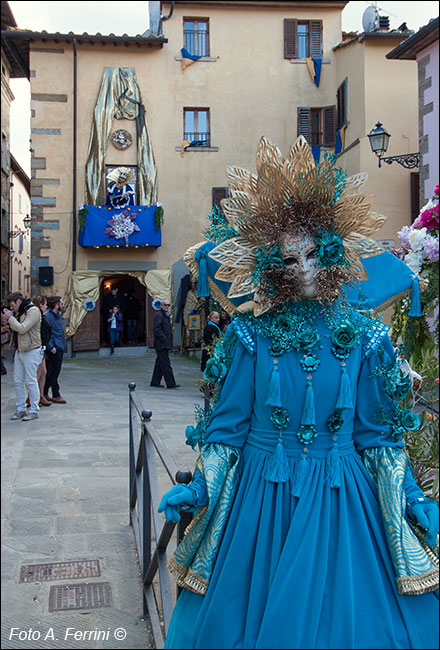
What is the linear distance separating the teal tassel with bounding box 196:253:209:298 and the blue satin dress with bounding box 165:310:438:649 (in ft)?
1.02

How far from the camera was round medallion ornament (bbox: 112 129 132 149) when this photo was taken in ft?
50.0

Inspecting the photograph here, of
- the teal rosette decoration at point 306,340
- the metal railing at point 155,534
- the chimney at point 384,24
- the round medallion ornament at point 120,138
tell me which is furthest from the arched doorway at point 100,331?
the teal rosette decoration at point 306,340

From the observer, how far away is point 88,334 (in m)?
15.5

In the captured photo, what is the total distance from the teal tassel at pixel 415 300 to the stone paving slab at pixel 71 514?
2.69 feet

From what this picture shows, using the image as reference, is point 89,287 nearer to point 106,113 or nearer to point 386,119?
point 106,113

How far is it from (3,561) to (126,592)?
2349 mm

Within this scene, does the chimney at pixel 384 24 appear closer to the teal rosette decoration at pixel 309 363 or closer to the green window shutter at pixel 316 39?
the green window shutter at pixel 316 39

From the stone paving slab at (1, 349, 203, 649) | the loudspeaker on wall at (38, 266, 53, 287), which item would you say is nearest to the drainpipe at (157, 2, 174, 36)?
the loudspeaker on wall at (38, 266, 53, 287)

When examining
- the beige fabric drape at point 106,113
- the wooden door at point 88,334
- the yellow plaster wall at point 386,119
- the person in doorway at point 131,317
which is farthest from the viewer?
the person in doorway at point 131,317

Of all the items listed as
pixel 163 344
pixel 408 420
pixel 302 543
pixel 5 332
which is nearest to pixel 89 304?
pixel 163 344

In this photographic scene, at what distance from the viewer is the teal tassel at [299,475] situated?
180 cm

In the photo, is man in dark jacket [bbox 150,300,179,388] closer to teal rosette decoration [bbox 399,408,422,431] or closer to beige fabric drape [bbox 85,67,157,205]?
beige fabric drape [bbox 85,67,157,205]

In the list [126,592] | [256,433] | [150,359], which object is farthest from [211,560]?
[150,359]

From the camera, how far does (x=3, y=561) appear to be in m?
1.01
